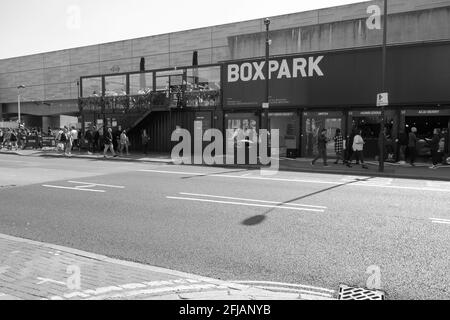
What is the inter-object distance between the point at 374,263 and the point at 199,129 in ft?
65.8

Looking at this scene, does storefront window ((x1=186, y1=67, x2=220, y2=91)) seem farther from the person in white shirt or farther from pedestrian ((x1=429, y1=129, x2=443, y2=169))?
pedestrian ((x1=429, y1=129, x2=443, y2=169))

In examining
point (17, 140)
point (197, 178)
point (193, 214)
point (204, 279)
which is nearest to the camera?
point (204, 279)

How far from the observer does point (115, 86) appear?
29.1 meters

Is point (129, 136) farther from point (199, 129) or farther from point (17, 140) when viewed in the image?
point (17, 140)

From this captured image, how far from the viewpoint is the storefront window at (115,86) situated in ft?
94.4

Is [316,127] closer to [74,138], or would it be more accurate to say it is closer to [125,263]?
[74,138]

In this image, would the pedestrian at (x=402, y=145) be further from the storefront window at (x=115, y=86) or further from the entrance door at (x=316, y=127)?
the storefront window at (x=115, y=86)

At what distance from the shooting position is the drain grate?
4.32 metres

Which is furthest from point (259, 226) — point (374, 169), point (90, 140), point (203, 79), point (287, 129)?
point (90, 140)

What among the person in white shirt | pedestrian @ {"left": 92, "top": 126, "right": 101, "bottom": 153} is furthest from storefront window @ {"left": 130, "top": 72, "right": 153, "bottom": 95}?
the person in white shirt

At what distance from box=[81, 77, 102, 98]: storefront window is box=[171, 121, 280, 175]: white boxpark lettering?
808cm

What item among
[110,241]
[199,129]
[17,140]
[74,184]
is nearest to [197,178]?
[74,184]

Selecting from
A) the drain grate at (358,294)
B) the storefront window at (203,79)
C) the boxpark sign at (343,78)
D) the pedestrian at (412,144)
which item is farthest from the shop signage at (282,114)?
the drain grate at (358,294)

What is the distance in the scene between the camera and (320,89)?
828 inches
